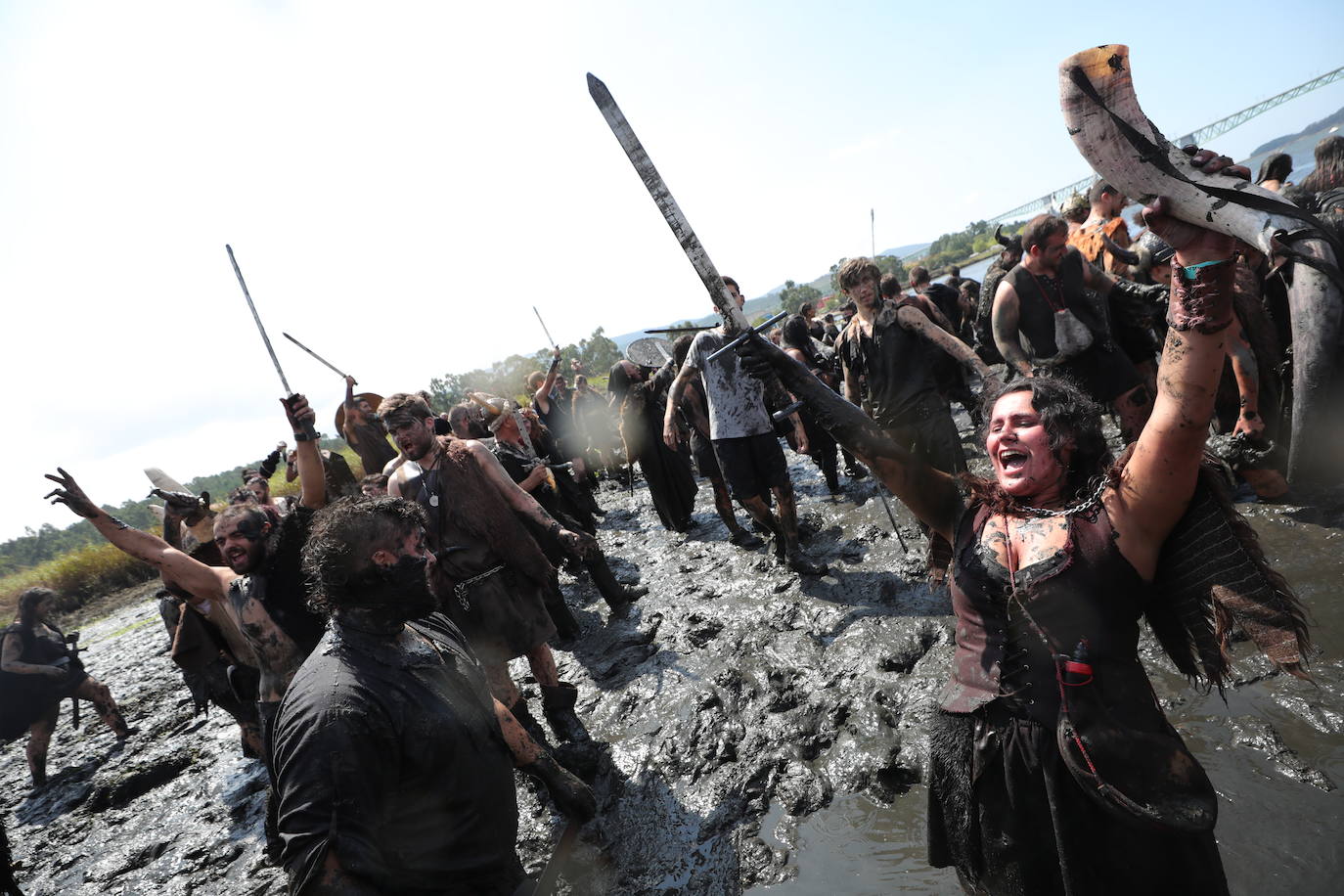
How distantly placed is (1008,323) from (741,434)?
213 centimetres

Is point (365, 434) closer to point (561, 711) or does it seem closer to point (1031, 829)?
point (561, 711)

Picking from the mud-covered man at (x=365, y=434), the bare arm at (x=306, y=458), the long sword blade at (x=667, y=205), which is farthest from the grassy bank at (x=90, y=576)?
the long sword blade at (x=667, y=205)

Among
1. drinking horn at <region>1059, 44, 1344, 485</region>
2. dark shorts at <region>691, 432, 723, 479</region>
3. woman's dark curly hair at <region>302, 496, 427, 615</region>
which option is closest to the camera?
drinking horn at <region>1059, 44, 1344, 485</region>

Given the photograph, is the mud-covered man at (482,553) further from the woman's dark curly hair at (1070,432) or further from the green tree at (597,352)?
the green tree at (597,352)

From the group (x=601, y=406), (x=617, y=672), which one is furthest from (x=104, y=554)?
(x=617, y=672)

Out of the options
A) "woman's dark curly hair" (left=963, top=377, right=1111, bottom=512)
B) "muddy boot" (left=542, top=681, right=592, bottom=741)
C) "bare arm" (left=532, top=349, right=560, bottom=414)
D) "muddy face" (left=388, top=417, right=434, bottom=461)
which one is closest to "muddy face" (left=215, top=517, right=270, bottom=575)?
"muddy face" (left=388, top=417, right=434, bottom=461)

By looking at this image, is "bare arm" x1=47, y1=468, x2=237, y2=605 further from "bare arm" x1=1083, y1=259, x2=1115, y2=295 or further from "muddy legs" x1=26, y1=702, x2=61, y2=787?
"bare arm" x1=1083, y1=259, x2=1115, y2=295

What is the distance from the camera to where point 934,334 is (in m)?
4.55

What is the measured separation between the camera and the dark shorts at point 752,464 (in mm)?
5492

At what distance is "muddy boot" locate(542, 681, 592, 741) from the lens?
4008 millimetres

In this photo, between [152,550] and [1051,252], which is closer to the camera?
[152,550]

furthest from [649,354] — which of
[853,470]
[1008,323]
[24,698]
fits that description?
[24,698]

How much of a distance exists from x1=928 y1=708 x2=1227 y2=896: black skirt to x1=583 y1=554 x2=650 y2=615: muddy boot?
392 cm

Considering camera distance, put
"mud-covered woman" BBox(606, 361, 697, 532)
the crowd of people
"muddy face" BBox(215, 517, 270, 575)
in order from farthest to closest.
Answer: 1. "mud-covered woman" BBox(606, 361, 697, 532)
2. "muddy face" BBox(215, 517, 270, 575)
3. the crowd of people
